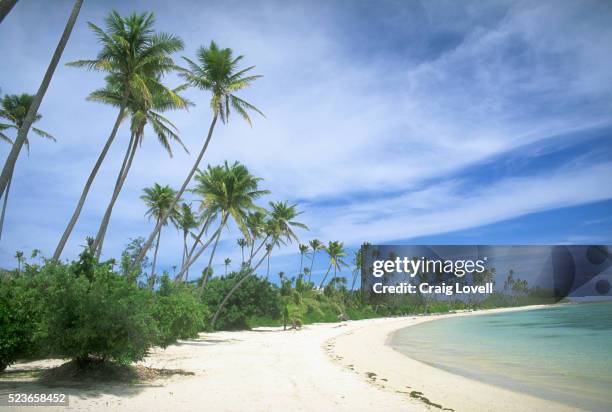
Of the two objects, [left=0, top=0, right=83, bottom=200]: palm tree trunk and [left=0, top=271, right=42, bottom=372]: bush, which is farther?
[left=0, top=0, right=83, bottom=200]: palm tree trunk

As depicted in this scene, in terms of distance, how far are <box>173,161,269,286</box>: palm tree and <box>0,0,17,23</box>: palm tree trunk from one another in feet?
62.4

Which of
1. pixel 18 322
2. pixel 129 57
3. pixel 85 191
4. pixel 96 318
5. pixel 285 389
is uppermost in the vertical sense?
pixel 129 57

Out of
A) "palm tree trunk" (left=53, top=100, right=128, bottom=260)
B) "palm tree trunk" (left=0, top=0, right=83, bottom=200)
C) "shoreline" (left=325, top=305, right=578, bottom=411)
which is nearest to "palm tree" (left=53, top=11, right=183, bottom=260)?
"palm tree trunk" (left=53, top=100, right=128, bottom=260)

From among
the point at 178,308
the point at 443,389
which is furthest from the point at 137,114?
the point at 443,389

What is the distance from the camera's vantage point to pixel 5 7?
315 inches

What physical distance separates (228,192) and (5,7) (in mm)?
20094

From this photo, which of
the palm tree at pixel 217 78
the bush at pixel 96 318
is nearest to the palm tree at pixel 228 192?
the palm tree at pixel 217 78

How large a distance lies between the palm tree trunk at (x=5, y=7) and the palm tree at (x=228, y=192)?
62.4 feet

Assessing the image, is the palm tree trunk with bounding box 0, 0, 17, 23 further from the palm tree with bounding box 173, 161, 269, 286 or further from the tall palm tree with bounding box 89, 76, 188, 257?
the palm tree with bounding box 173, 161, 269, 286

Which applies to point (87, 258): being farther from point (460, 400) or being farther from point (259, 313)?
point (259, 313)

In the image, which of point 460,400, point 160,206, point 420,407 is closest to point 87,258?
point 420,407

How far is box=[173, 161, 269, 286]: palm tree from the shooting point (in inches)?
1085

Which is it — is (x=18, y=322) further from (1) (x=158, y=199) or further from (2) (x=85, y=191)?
(1) (x=158, y=199)

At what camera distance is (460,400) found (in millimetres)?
8945
